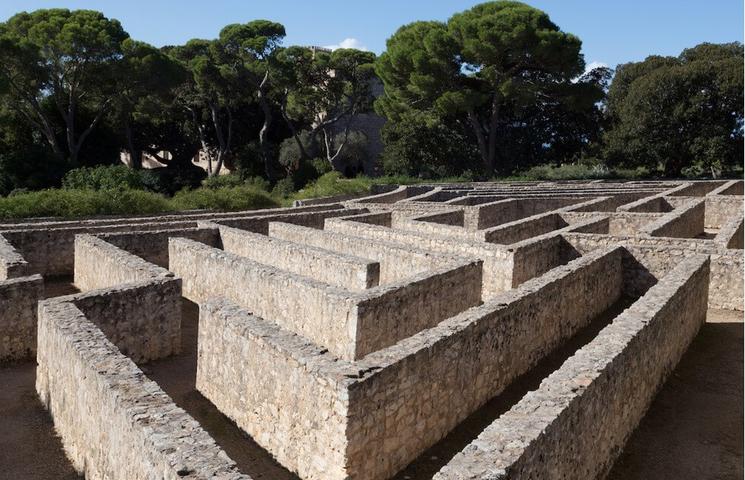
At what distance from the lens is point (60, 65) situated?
31234 millimetres

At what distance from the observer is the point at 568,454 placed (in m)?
5.02

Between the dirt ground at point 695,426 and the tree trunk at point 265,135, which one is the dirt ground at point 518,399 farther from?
the tree trunk at point 265,135

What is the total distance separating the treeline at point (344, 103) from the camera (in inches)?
1256

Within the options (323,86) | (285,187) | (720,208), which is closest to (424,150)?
(323,86)

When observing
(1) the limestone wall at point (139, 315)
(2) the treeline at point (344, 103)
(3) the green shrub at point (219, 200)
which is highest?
(2) the treeline at point (344, 103)

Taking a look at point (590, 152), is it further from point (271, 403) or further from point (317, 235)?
point (271, 403)

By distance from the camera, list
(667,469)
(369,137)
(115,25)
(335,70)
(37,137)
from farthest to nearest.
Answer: (369,137), (335,70), (37,137), (115,25), (667,469)

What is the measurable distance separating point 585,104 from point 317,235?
28.9 meters

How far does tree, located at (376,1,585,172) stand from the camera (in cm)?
3500

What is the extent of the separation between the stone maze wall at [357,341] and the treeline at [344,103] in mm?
19818

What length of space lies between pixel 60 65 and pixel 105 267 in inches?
966

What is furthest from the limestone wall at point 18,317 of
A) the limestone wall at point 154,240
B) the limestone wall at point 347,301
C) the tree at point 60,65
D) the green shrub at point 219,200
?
the tree at point 60,65

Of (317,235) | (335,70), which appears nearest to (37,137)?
(335,70)

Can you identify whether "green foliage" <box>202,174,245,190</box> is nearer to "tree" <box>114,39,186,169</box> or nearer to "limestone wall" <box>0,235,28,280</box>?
"tree" <box>114,39,186,169</box>
